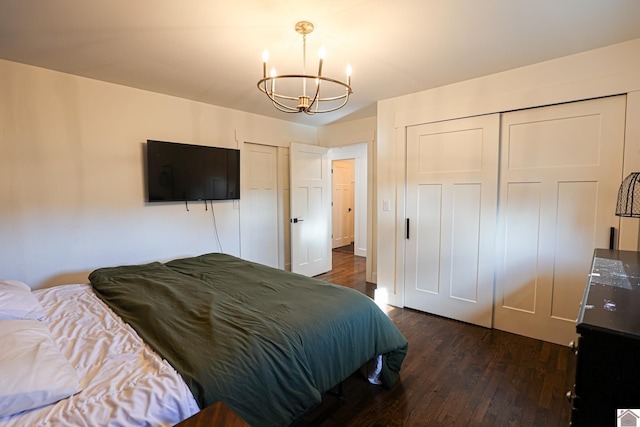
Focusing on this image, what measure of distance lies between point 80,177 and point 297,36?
7.70ft

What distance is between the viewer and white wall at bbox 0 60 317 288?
250 centimetres

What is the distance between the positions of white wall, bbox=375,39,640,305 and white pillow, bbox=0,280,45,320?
3.03 meters

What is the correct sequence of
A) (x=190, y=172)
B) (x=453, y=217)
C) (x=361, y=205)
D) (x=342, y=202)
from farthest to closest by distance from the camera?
1. (x=342, y=202)
2. (x=361, y=205)
3. (x=190, y=172)
4. (x=453, y=217)

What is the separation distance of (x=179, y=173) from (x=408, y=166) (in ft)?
8.30

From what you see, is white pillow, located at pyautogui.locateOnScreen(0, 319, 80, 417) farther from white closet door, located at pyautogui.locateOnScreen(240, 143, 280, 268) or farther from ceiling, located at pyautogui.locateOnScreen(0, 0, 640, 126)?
white closet door, located at pyautogui.locateOnScreen(240, 143, 280, 268)

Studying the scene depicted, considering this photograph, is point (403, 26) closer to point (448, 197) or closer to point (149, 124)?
point (448, 197)

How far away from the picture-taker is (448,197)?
312cm

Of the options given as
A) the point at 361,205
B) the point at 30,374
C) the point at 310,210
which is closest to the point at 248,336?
the point at 30,374

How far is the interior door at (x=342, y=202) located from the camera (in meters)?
6.86

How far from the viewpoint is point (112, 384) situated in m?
1.11

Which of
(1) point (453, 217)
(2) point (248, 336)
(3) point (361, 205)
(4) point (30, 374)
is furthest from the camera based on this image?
(3) point (361, 205)

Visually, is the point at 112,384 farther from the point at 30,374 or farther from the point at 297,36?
the point at 297,36

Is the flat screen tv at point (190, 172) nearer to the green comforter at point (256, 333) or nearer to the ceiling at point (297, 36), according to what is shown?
the ceiling at point (297, 36)

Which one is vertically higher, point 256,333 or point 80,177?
point 80,177
